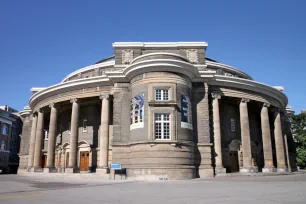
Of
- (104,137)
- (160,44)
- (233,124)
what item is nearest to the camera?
(104,137)

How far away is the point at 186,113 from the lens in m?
28.4

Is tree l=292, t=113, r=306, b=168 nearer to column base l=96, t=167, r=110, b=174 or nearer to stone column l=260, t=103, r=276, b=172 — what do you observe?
stone column l=260, t=103, r=276, b=172

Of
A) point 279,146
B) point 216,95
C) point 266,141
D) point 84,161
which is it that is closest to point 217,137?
point 216,95

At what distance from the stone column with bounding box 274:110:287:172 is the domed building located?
0.14 metres

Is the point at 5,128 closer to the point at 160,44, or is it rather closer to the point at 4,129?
the point at 4,129

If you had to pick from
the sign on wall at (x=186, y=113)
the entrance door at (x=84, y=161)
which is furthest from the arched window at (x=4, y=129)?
the sign on wall at (x=186, y=113)

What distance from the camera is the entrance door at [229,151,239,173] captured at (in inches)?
1409

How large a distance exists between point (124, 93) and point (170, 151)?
358 inches

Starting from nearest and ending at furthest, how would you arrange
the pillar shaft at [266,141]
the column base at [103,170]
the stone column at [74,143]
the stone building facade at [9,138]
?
the column base at [103,170]
the stone column at [74,143]
the pillar shaft at [266,141]
the stone building facade at [9,138]

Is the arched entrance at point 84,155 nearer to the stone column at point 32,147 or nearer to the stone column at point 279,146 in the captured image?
the stone column at point 32,147

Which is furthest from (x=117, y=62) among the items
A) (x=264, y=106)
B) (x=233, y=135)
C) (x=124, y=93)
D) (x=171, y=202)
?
(x=171, y=202)

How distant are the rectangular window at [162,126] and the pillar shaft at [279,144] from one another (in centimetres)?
1983

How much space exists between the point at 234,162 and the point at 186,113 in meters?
12.5

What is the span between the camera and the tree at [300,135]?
45509 millimetres
